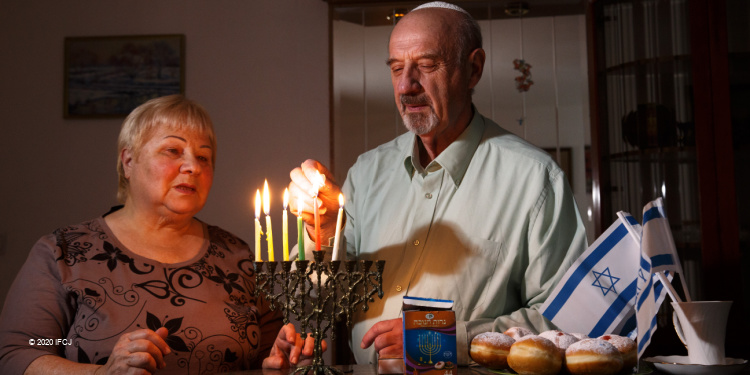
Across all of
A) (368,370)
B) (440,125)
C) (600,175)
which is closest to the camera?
(368,370)

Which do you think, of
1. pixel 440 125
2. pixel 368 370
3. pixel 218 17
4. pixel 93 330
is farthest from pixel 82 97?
pixel 368 370

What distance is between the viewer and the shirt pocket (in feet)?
5.04

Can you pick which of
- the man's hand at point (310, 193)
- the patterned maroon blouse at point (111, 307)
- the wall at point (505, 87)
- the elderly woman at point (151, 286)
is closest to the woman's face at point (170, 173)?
the elderly woman at point (151, 286)

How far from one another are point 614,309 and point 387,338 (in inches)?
18.8

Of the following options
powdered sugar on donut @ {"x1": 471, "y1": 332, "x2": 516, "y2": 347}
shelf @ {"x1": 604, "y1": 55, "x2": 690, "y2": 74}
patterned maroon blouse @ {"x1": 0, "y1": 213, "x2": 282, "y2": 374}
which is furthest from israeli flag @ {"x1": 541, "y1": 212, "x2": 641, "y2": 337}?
shelf @ {"x1": 604, "y1": 55, "x2": 690, "y2": 74}

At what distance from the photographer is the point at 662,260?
4.00ft

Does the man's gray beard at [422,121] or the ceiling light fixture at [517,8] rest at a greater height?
the ceiling light fixture at [517,8]

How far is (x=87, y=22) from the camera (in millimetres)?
3779

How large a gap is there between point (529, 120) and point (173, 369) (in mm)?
2493

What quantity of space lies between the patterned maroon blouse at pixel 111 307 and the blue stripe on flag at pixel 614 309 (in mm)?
884

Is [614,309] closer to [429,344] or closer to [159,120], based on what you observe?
[429,344]

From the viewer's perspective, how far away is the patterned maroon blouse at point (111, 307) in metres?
1.60

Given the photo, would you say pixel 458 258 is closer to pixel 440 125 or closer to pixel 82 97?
pixel 440 125

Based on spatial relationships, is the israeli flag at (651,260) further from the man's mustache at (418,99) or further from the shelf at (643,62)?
the shelf at (643,62)
